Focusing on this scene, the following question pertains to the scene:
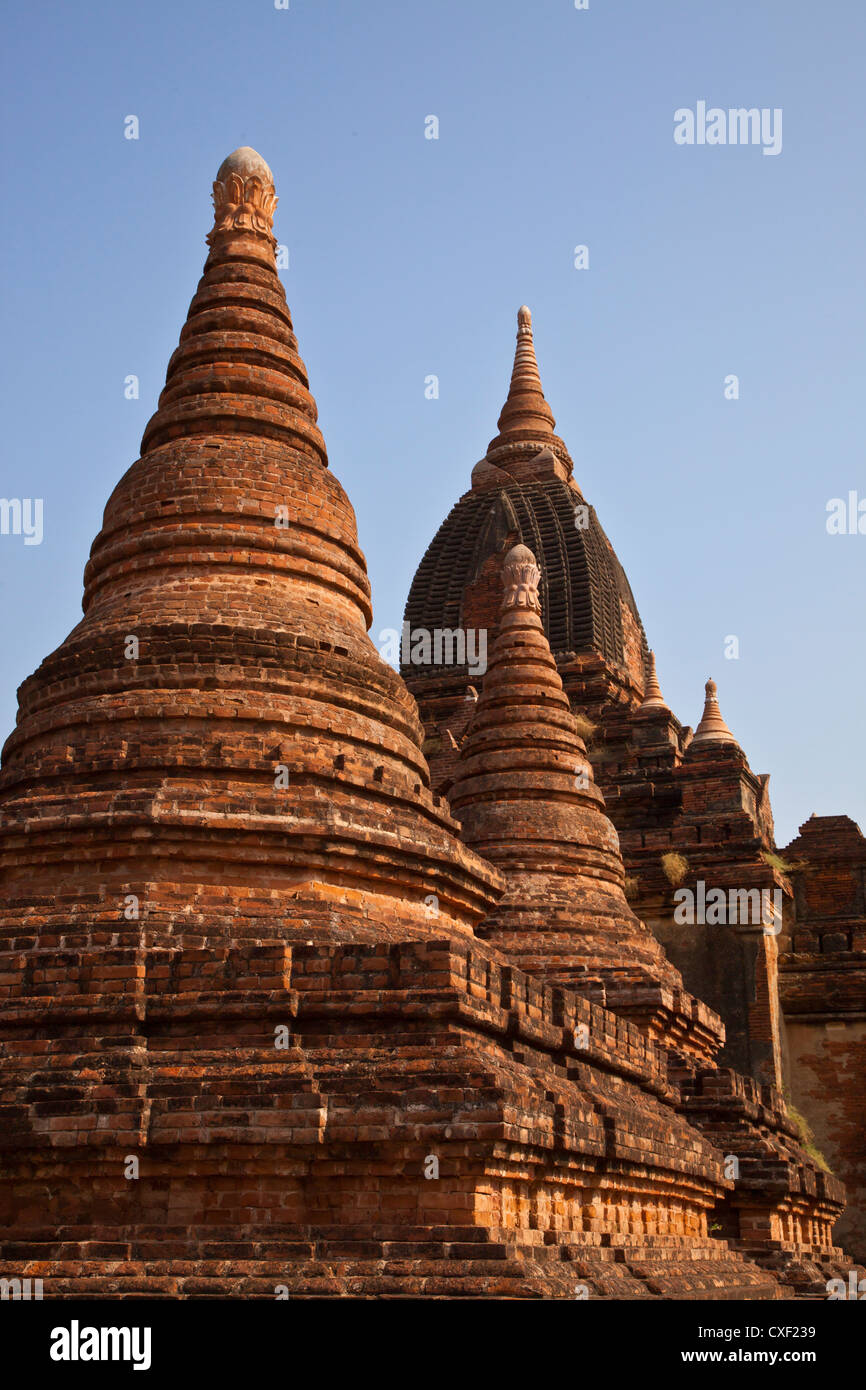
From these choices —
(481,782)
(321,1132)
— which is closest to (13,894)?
(321,1132)

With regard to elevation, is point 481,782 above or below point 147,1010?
above

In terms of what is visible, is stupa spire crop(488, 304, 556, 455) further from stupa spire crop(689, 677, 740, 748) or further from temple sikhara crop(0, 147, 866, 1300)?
temple sikhara crop(0, 147, 866, 1300)

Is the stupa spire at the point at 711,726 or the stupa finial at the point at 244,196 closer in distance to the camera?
the stupa finial at the point at 244,196

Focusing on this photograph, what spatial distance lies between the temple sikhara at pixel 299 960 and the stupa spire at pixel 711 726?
805cm

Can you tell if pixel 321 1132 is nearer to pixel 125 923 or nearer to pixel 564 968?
pixel 125 923

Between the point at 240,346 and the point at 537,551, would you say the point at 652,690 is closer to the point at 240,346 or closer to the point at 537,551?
the point at 537,551

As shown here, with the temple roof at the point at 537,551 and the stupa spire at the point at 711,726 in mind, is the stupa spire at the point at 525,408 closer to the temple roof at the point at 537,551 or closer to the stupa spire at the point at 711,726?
the temple roof at the point at 537,551

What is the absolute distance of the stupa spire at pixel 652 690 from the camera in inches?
1217

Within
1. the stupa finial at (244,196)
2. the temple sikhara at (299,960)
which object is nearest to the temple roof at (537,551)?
the temple sikhara at (299,960)

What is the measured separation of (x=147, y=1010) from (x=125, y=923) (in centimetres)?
79

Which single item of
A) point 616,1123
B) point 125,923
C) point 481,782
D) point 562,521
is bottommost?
point 616,1123

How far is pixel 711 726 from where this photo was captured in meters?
30.2
